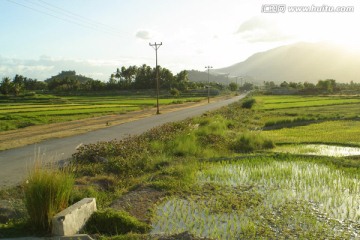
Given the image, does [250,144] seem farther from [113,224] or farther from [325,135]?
[113,224]

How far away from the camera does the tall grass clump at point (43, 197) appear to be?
20.7 ft

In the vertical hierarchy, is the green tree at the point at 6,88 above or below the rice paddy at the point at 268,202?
above

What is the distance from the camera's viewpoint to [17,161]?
12.3 metres

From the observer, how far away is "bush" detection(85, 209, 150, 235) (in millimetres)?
6730

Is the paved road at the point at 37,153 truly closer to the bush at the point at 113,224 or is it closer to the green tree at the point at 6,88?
the bush at the point at 113,224

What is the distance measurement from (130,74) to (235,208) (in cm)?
10368

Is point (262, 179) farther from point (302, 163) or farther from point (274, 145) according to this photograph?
point (274, 145)

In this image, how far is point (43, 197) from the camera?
6.36 metres

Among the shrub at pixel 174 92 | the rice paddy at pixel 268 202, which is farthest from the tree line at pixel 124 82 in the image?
the rice paddy at pixel 268 202

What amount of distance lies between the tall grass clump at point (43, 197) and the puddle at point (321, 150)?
1122 cm

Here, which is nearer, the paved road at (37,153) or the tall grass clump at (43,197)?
the tall grass clump at (43,197)

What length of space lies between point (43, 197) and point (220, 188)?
185 inches

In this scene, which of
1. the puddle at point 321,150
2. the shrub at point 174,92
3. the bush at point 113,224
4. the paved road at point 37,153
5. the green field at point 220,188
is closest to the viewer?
the bush at point 113,224

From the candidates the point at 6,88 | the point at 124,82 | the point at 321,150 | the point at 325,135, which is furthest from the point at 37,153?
the point at 124,82
